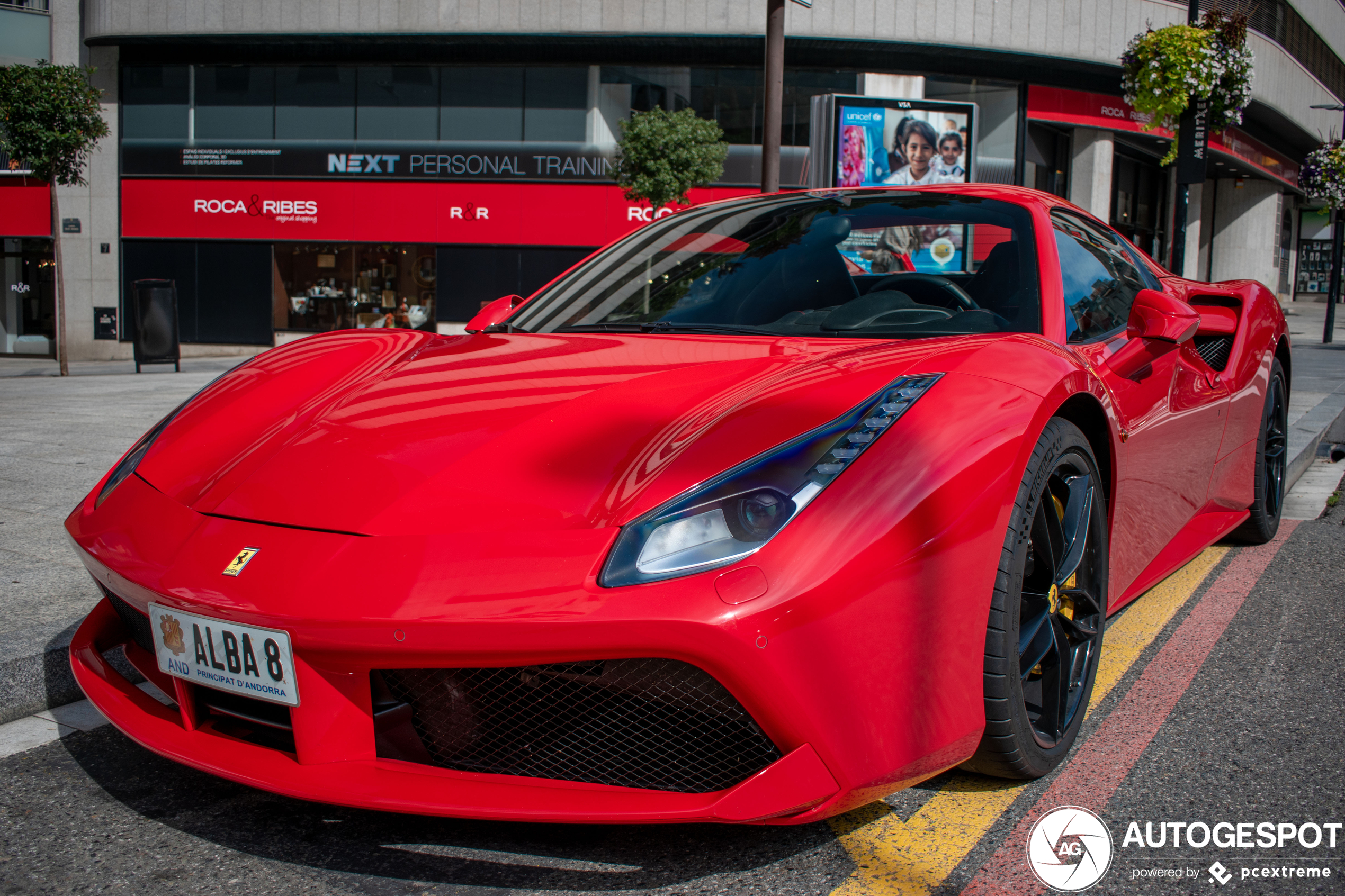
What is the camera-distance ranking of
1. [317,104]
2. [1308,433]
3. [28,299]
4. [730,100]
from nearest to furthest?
1. [1308,433]
2. [730,100]
3. [317,104]
4. [28,299]

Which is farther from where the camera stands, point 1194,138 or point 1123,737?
point 1194,138

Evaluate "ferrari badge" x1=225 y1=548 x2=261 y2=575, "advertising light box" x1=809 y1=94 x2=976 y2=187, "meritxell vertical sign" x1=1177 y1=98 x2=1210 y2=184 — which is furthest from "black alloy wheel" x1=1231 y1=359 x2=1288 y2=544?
"meritxell vertical sign" x1=1177 y1=98 x2=1210 y2=184

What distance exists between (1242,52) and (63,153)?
15267 mm

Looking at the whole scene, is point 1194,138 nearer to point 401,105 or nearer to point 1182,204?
point 1182,204

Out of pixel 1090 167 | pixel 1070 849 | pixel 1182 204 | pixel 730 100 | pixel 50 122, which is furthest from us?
pixel 1090 167

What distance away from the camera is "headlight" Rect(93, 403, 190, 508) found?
7.20ft

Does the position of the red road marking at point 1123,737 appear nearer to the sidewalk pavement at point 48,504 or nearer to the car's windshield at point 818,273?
the car's windshield at point 818,273

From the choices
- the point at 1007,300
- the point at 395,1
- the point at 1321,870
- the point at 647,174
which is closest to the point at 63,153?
the point at 395,1

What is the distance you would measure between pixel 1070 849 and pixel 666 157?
635 inches

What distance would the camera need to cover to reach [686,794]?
1.54 m

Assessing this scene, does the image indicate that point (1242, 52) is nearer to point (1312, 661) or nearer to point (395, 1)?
point (1312, 661)

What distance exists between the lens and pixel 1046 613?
6.79 feet

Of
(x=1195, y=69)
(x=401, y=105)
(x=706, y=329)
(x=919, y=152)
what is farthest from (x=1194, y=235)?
(x=706, y=329)

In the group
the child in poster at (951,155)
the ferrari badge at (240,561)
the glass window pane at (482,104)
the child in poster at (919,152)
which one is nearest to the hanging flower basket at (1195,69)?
the child in poster at (951,155)
